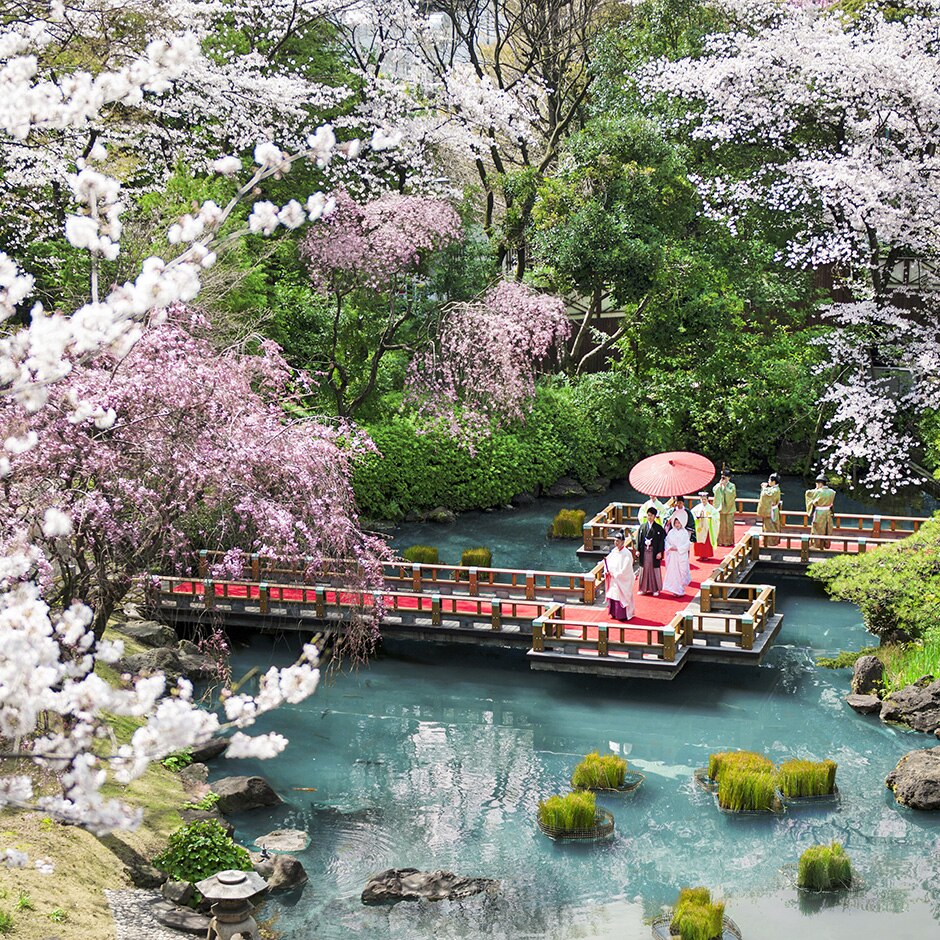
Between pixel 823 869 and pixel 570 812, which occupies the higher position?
pixel 823 869

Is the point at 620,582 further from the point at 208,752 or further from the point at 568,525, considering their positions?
the point at 568,525

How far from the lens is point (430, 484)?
84.5ft

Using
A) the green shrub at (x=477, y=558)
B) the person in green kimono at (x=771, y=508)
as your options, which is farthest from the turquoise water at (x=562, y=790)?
the green shrub at (x=477, y=558)

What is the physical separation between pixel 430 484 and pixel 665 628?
10151 mm

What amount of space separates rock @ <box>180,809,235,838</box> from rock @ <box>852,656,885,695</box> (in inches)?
323

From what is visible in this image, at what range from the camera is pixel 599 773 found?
1396 centimetres

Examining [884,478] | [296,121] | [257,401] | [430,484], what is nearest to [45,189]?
[296,121]

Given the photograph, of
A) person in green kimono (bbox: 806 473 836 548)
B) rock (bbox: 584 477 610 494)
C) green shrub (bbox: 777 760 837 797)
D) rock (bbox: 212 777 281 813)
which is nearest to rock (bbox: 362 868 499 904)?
rock (bbox: 212 777 281 813)

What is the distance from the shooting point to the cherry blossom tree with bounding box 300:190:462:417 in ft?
77.3

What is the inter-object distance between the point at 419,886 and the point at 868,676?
7363 millimetres

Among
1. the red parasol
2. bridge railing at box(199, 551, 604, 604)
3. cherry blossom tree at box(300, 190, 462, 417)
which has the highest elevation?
cherry blossom tree at box(300, 190, 462, 417)

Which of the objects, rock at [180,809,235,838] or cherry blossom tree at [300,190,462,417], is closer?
rock at [180,809,235,838]

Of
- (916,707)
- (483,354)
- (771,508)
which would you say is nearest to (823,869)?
(916,707)

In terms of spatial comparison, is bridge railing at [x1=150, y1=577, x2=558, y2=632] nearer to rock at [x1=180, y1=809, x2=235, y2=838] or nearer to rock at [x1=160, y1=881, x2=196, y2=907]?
rock at [x1=180, y1=809, x2=235, y2=838]
